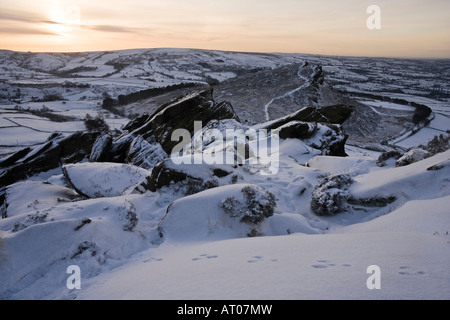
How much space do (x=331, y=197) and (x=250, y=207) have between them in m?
3.63

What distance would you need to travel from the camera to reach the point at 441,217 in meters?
7.29

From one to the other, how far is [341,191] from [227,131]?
12.4m

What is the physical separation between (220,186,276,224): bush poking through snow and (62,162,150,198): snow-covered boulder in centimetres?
572

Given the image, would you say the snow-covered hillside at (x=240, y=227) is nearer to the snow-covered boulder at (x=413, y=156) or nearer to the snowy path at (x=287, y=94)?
the snow-covered boulder at (x=413, y=156)

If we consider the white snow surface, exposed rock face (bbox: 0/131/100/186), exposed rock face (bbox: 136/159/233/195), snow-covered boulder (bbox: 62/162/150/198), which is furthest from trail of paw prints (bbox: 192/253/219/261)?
exposed rock face (bbox: 0/131/100/186)

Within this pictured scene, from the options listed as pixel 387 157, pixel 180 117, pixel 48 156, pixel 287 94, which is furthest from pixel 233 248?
pixel 287 94

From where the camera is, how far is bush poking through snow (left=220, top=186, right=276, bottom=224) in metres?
8.77

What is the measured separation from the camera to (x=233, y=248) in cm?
696

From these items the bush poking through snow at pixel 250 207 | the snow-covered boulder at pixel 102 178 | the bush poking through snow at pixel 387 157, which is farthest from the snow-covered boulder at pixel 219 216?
the bush poking through snow at pixel 387 157

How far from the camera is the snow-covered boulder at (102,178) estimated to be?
13336 mm

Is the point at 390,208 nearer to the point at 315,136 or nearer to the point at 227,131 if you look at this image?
the point at 315,136

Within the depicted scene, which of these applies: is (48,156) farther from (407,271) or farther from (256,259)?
(407,271)

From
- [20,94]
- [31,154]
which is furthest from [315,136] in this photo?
[20,94]

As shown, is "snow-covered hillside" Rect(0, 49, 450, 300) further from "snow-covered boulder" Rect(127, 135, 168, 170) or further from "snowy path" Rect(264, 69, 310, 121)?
"snowy path" Rect(264, 69, 310, 121)
